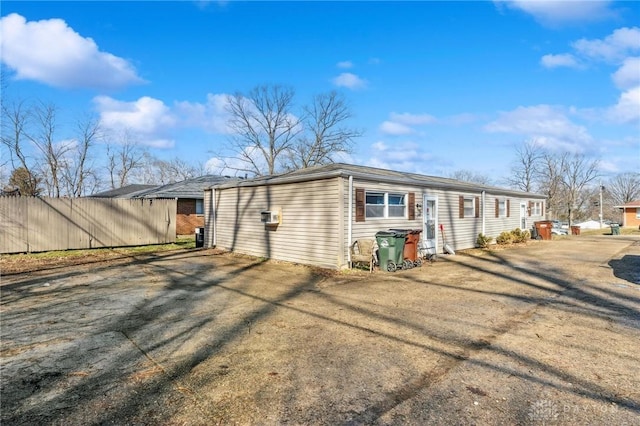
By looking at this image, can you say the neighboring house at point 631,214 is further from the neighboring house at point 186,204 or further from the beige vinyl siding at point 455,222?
the neighboring house at point 186,204

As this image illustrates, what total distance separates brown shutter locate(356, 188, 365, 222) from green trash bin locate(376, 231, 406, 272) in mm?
675

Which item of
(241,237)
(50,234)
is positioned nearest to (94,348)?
(241,237)

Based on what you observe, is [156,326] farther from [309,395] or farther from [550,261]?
[550,261]

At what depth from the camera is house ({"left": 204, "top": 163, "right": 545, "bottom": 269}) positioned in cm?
962

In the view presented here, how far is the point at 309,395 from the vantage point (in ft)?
10.00

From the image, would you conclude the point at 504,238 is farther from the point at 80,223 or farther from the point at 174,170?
the point at 174,170

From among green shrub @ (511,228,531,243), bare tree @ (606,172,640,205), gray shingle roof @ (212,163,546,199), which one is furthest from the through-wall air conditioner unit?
bare tree @ (606,172,640,205)

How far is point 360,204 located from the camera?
32.4 feet

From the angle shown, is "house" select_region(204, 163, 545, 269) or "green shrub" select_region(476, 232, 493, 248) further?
"green shrub" select_region(476, 232, 493, 248)

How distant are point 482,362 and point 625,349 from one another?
174 cm

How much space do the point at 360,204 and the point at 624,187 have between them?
65.1 meters

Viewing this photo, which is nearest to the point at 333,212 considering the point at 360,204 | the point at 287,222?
the point at 360,204

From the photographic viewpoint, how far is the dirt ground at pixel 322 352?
9.28 ft

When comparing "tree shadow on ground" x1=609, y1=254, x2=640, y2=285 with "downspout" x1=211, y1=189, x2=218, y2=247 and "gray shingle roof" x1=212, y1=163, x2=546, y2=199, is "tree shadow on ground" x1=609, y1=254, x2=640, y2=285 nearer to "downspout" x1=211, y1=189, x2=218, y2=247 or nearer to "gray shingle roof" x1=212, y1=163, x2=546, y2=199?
"gray shingle roof" x1=212, y1=163, x2=546, y2=199
